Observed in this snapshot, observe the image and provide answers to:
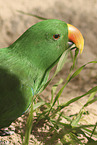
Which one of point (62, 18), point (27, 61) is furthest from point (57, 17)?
point (27, 61)

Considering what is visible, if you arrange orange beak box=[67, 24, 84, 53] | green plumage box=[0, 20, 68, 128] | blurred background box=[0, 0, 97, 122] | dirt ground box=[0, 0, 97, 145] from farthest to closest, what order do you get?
blurred background box=[0, 0, 97, 122], dirt ground box=[0, 0, 97, 145], orange beak box=[67, 24, 84, 53], green plumage box=[0, 20, 68, 128]

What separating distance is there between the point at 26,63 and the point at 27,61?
0.05 feet

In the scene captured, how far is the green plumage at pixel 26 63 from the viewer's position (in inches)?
42.4

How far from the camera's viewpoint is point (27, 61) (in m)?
1.14

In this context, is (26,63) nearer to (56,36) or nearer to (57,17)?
(56,36)

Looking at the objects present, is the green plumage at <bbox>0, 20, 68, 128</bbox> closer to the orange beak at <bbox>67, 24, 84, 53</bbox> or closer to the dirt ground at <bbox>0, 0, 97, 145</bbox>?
the orange beak at <bbox>67, 24, 84, 53</bbox>

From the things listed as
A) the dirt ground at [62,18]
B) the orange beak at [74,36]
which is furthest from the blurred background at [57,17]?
the orange beak at [74,36]

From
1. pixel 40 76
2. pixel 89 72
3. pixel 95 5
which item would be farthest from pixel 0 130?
pixel 95 5

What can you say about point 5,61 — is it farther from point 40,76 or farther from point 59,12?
point 59,12

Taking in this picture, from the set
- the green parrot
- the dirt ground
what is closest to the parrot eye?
the green parrot

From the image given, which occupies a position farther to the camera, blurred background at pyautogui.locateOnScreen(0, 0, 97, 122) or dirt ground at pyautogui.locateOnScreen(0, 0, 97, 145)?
blurred background at pyautogui.locateOnScreen(0, 0, 97, 122)

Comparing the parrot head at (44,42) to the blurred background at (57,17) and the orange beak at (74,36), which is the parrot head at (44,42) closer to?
the orange beak at (74,36)

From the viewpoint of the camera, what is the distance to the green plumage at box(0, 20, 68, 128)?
3.53 ft

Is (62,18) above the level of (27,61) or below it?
Answer: above
